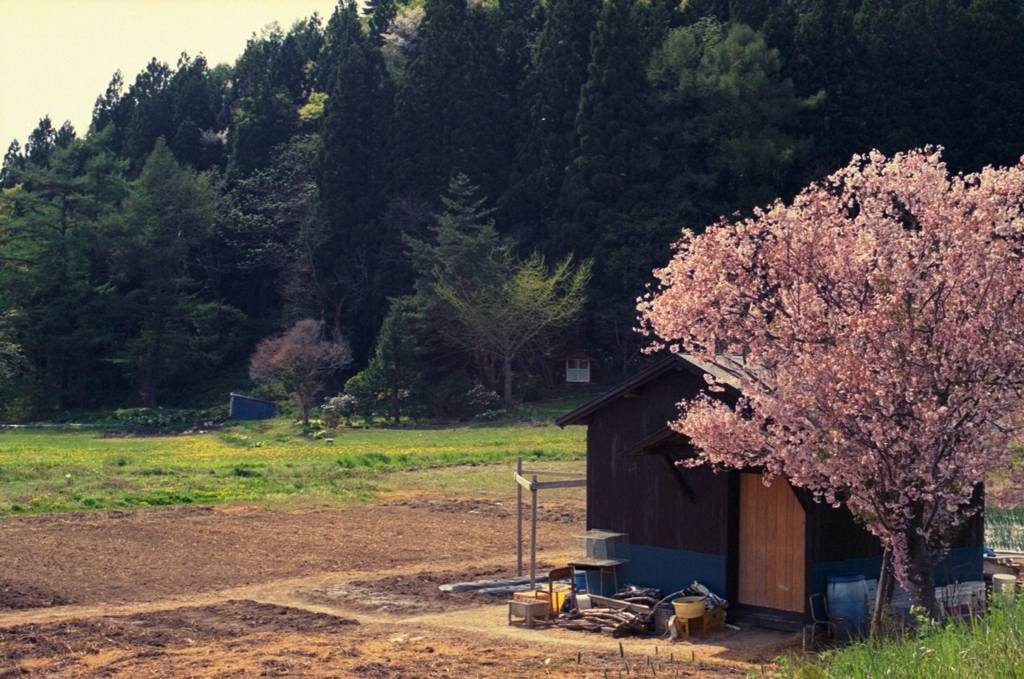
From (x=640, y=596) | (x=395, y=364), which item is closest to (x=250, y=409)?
(x=395, y=364)

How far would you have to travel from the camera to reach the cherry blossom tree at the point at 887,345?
39.8ft

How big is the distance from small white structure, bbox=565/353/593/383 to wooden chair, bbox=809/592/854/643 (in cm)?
4712

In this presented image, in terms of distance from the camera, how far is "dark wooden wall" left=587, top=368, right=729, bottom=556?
1684 centimetres

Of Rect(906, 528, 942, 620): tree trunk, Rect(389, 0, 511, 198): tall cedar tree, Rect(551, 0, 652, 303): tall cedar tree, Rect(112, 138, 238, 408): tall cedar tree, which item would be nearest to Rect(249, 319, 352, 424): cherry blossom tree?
Rect(112, 138, 238, 408): tall cedar tree

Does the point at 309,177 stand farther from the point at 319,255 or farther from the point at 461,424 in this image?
the point at 461,424

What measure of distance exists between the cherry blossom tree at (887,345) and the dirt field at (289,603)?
8.47 ft

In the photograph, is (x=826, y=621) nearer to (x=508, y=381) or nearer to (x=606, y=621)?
(x=606, y=621)

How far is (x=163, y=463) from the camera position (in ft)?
130

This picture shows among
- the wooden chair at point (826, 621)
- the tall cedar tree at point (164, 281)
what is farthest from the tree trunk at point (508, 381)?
the wooden chair at point (826, 621)

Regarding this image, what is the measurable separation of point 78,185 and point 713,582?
2873 inches

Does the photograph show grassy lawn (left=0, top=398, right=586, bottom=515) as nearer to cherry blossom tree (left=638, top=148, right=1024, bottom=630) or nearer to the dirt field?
the dirt field

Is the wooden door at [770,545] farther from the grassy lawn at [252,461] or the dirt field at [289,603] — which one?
the grassy lawn at [252,461]

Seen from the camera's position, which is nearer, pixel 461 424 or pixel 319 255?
pixel 461 424

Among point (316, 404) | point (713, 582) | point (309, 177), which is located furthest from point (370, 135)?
point (713, 582)
